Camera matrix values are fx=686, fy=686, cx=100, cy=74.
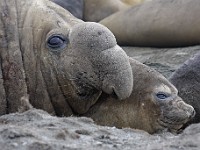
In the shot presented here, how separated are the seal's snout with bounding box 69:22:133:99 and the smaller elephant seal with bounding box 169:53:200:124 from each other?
2.95 feet

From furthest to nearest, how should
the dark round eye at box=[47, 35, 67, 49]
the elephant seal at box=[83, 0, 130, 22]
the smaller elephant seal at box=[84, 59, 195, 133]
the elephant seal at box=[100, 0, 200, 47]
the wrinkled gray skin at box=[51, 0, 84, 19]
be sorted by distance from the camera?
1. the elephant seal at box=[83, 0, 130, 22]
2. the wrinkled gray skin at box=[51, 0, 84, 19]
3. the elephant seal at box=[100, 0, 200, 47]
4. the smaller elephant seal at box=[84, 59, 195, 133]
5. the dark round eye at box=[47, 35, 67, 49]

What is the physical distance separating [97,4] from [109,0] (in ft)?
0.63

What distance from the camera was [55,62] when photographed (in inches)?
173

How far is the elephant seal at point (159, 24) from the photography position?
739 centimetres

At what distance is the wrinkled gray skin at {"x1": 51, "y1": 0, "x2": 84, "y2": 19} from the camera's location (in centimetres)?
876

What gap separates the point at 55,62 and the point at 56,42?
5.0 inches

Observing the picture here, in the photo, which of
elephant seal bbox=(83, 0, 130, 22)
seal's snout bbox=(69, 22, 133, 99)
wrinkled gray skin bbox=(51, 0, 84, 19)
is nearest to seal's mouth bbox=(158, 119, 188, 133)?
seal's snout bbox=(69, 22, 133, 99)

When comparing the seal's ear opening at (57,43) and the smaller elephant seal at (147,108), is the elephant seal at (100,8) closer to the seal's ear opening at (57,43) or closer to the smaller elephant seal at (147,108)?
the smaller elephant seal at (147,108)

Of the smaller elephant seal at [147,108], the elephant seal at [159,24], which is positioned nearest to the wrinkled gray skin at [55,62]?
the smaller elephant seal at [147,108]

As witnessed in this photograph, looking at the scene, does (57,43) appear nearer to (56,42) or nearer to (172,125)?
(56,42)

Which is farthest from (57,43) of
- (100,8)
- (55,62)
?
(100,8)

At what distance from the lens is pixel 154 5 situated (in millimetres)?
8086

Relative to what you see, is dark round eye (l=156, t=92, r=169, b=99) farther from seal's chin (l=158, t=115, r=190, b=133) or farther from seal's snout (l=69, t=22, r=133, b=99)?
seal's snout (l=69, t=22, r=133, b=99)

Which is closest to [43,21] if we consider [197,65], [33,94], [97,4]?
[33,94]
